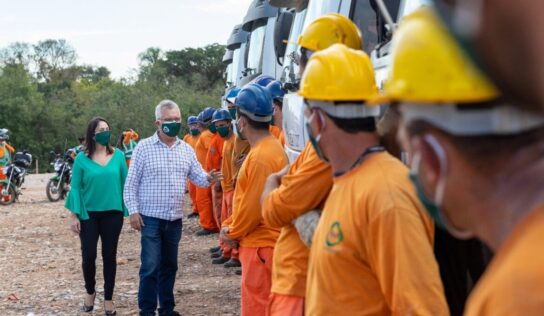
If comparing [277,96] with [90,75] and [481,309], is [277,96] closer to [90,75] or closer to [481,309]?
[481,309]

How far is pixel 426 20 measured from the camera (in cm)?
131

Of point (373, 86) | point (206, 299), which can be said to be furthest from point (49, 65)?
point (373, 86)

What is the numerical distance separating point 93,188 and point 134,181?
804mm

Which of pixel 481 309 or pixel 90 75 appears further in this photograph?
pixel 90 75

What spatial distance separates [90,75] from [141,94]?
146ft

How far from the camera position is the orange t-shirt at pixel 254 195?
A: 5.16 meters

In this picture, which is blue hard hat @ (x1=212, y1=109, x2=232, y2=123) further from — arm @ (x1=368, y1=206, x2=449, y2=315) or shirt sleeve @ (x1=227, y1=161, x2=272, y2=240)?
arm @ (x1=368, y1=206, x2=449, y2=315)

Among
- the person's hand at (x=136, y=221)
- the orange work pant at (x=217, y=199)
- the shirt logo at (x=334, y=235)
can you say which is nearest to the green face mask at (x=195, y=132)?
the orange work pant at (x=217, y=199)

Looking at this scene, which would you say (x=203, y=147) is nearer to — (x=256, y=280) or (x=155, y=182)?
(x=155, y=182)

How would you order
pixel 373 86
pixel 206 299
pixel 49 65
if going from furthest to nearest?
pixel 49 65 < pixel 206 299 < pixel 373 86

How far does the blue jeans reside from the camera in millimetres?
7188

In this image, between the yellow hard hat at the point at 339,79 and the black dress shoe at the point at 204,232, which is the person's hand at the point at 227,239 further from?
the black dress shoe at the point at 204,232

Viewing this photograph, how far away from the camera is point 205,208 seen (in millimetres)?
13992

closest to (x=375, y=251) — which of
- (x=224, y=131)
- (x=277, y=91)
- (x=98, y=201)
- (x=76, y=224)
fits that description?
(x=277, y=91)
